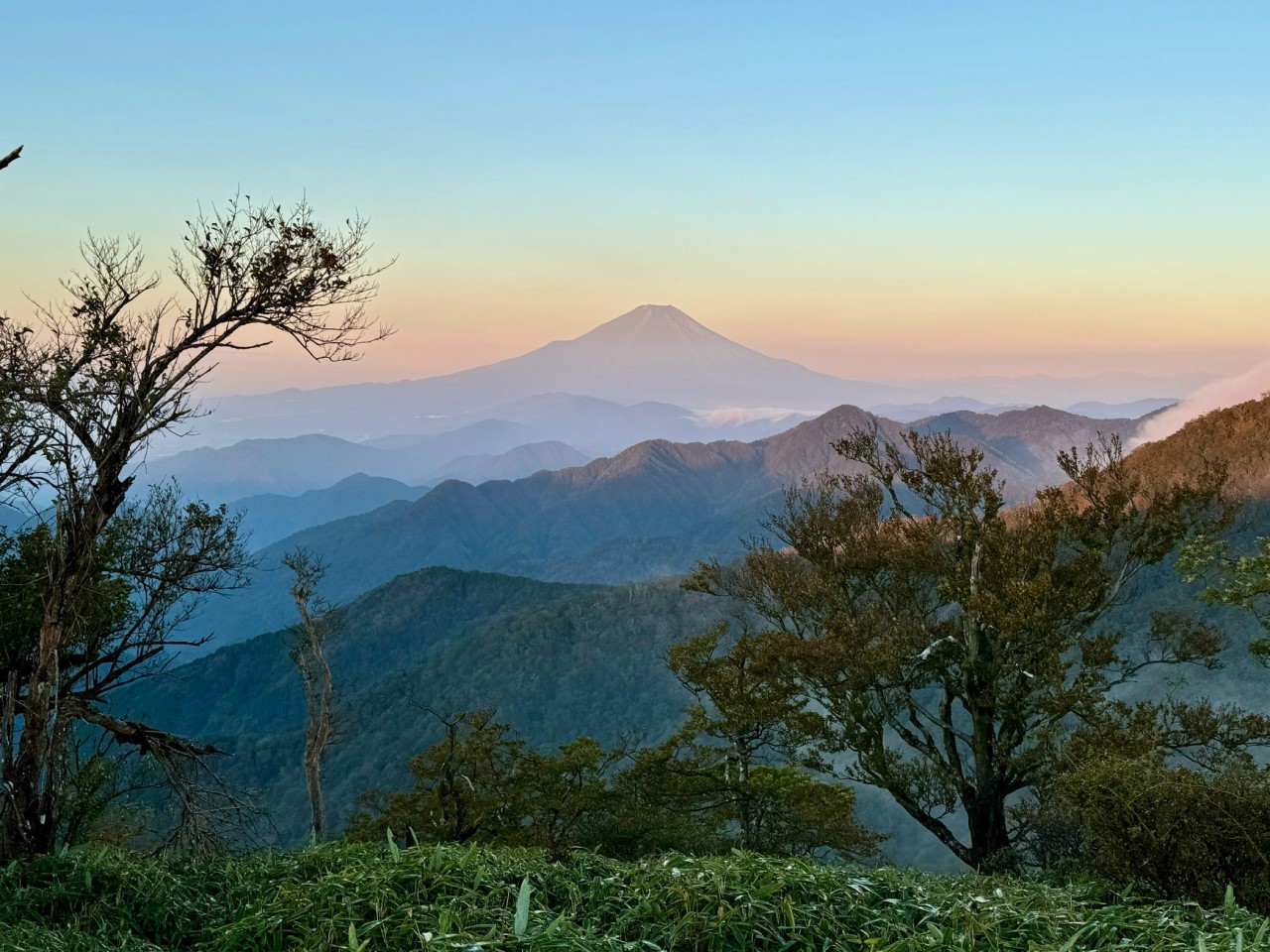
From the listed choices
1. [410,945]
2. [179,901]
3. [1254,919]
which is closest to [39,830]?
[179,901]

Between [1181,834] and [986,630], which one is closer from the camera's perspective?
[1181,834]

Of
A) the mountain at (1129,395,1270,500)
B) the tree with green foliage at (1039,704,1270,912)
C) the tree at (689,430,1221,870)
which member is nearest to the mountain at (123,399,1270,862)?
the mountain at (1129,395,1270,500)

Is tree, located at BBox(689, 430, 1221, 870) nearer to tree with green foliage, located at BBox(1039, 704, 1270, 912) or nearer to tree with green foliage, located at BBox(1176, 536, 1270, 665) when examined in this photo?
tree with green foliage, located at BBox(1176, 536, 1270, 665)

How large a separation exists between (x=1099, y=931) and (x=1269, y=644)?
14755 millimetres

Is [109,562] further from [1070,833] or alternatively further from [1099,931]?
[1070,833]


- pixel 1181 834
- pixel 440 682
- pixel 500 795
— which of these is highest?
pixel 1181 834

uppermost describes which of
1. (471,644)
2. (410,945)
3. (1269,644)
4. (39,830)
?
(410,945)

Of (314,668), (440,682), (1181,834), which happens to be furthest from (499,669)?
(1181,834)

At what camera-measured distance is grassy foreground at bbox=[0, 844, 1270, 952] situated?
8.11 feet

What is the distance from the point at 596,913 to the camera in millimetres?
2729

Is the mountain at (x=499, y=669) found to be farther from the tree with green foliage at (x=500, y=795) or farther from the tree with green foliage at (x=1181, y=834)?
the tree with green foliage at (x=1181, y=834)

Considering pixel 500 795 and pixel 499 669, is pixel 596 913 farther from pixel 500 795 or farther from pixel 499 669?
pixel 499 669

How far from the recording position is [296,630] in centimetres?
2422

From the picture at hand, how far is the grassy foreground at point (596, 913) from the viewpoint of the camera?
2.47 metres
